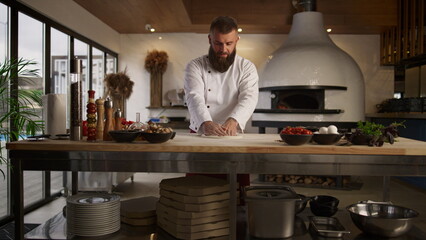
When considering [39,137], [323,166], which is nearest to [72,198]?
[39,137]

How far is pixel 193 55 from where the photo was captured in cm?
712

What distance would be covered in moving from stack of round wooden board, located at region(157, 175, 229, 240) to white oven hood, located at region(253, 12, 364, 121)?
412 centimetres

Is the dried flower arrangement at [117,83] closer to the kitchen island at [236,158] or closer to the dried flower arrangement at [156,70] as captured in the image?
the dried flower arrangement at [156,70]

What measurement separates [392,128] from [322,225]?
65cm

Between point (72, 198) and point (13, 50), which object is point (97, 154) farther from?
point (13, 50)

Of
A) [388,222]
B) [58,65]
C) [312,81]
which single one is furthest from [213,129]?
[312,81]

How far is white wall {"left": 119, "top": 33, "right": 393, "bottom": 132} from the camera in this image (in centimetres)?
696

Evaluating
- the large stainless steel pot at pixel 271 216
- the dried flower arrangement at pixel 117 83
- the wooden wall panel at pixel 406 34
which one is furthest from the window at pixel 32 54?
the wooden wall panel at pixel 406 34

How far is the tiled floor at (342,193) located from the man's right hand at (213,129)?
239 centimetres

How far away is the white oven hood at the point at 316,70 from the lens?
5820 millimetres

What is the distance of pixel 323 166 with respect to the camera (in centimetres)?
173

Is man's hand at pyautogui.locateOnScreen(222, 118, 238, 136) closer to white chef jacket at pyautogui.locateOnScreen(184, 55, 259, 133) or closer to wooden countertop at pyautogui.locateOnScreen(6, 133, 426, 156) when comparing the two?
white chef jacket at pyautogui.locateOnScreen(184, 55, 259, 133)

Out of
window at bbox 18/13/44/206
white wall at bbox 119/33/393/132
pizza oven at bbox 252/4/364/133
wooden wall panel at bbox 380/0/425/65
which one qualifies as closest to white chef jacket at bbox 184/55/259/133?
window at bbox 18/13/44/206

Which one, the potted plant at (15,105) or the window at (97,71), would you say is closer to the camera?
the potted plant at (15,105)
